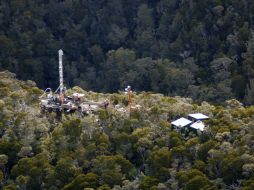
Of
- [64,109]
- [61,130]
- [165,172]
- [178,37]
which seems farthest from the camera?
[178,37]

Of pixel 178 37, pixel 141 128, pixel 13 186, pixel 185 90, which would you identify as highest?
pixel 178 37

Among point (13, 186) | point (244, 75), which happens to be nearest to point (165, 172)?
point (13, 186)

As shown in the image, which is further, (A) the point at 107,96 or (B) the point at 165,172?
(A) the point at 107,96

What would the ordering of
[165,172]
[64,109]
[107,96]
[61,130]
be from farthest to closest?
1. [107,96]
2. [64,109]
3. [61,130]
4. [165,172]

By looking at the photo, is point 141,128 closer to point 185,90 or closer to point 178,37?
point 185,90

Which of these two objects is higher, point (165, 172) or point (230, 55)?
point (230, 55)

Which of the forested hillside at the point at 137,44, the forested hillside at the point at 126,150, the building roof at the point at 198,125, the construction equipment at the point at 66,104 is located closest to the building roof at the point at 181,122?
the building roof at the point at 198,125
